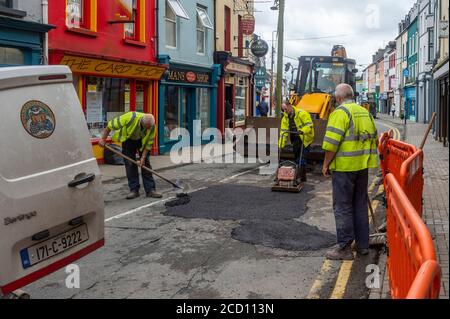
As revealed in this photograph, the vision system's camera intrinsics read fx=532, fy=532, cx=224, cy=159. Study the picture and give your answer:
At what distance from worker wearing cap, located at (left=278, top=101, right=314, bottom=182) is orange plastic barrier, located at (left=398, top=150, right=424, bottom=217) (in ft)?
13.1

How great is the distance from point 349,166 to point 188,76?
48.0 feet

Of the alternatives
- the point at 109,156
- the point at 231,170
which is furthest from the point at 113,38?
the point at 231,170

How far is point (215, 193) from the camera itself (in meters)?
9.87

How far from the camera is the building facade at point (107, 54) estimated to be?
13.2m

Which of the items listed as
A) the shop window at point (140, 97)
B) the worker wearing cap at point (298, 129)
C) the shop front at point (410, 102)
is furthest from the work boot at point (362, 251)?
the shop front at point (410, 102)

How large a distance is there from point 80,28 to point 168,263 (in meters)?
9.71

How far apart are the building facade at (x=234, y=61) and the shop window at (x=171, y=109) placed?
3.60 m

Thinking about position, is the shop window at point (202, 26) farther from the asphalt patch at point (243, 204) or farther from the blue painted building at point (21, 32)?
the asphalt patch at point (243, 204)

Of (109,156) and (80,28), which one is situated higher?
(80,28)

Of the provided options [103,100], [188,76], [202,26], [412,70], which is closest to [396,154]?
[103,100]

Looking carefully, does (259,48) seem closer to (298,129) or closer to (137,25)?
(137,25)

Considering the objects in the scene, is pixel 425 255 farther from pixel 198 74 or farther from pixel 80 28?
pixel 198 74

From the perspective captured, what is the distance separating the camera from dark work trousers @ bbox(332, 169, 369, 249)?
5770 millimetres

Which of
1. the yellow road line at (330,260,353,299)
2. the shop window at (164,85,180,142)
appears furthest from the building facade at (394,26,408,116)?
the yellow road line at (330,260,353,299)
